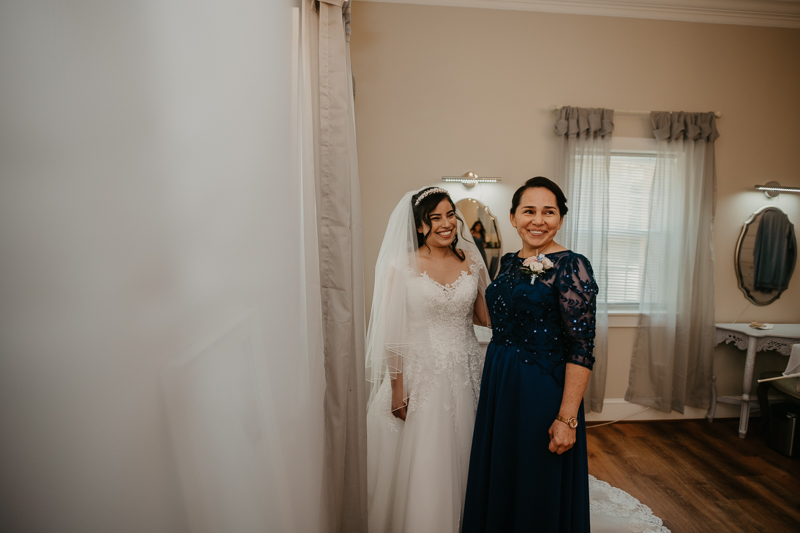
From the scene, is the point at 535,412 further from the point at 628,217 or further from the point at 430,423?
the point at 628,217

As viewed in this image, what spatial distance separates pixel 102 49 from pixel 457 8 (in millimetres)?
3492

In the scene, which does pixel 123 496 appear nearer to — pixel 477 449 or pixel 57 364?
pixel 57 364

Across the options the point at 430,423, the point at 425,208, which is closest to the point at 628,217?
the point at 425,208

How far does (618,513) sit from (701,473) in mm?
908

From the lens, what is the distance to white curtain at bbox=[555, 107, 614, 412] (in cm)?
341

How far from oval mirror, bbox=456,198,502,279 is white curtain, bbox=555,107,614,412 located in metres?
0.54

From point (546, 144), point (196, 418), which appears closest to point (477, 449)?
point (196, 418)

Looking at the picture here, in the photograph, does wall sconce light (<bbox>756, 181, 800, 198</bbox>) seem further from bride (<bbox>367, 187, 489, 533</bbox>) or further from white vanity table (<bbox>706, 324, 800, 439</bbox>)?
bride (<bbox>367, 187, 489, 533</bbox>)

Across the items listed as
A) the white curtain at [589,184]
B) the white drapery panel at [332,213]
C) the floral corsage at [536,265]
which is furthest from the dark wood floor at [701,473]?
the white drapery panel at [332,213]

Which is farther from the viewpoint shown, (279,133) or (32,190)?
(279,133)

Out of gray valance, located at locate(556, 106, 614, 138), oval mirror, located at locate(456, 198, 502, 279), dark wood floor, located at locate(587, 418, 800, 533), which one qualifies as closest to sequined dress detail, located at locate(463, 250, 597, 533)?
dark wood floor, located at locate(587, 418, 800, 533)

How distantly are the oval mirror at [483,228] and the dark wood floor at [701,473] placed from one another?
1670 mm

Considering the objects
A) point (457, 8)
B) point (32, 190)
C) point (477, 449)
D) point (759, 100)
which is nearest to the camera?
point (32, 190)

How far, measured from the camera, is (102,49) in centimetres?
55
